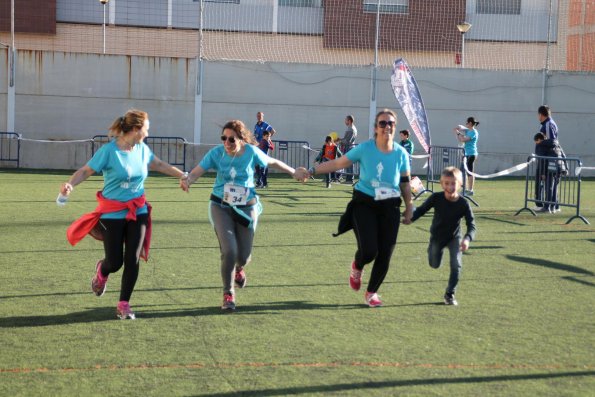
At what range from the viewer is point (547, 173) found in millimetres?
17625

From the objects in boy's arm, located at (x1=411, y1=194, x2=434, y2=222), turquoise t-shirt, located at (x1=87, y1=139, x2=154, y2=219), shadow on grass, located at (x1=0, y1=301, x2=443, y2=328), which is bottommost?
shadow on grass, located at (x1=0, y1=301, x2=443, y2=328)

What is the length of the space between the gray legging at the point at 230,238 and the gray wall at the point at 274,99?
68.3 feet

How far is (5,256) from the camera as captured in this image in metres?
11.2

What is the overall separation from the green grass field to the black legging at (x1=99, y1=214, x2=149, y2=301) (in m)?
0.33

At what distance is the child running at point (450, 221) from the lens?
8859 millimetres

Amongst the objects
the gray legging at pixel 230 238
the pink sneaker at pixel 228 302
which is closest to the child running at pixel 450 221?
the gray legging at pixel 230 238

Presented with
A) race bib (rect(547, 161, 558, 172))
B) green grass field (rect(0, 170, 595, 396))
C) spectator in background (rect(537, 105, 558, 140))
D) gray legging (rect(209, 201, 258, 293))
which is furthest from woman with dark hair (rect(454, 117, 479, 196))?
gray legging (rect(209, 201, 258, 293))

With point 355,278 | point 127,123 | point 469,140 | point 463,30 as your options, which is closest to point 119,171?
point 127,123

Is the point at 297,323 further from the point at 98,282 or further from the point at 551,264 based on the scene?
the point at 551,264

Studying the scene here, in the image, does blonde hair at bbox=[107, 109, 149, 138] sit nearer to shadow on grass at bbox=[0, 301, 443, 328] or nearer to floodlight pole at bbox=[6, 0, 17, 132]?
shadow on grass at bbox=[0, 301, 443, 328]

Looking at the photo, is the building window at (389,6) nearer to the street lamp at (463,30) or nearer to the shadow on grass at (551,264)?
the street lamp at (463,30)

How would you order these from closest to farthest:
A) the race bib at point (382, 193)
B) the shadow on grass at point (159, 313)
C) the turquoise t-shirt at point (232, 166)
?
1. the shadow on grass at point (159, 313)
2. the race bib at point (382, 193)
3. the turquoise t-shirt at point (232, 166)

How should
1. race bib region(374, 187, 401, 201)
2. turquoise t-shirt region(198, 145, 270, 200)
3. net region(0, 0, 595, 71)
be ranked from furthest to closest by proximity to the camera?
net region(0, 0, 595, 71) → turquoise t-shirt region(198, 145, 270, 200) → race bib region(374, 187, 401, 201)

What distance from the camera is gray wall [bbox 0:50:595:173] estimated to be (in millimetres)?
28859
